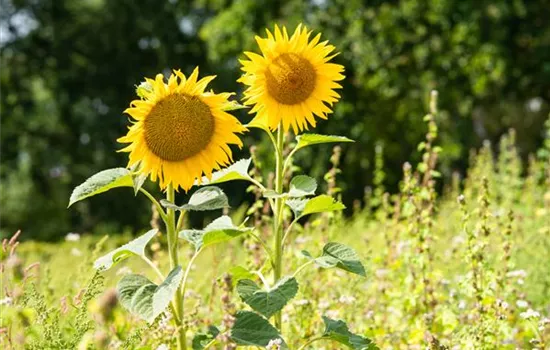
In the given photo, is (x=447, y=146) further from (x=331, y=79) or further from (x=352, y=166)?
(x=331, y=79)

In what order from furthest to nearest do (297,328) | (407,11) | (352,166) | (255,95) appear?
(352,166), (407,11), (297,328), (255,95)

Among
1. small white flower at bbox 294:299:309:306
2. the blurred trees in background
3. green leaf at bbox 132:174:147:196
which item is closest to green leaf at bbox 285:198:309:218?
green leaf at bbox 132:174:147:196

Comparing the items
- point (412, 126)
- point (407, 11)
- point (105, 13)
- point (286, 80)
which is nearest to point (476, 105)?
point (412, 126)

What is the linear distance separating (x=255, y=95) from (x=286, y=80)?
0.36 ft

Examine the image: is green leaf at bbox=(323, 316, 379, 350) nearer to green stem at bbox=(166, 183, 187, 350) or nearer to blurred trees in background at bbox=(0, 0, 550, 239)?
green stem at bbox=(166, 183, 187, 350)

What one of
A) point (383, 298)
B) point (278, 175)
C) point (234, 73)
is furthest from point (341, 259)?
point (234, 73)

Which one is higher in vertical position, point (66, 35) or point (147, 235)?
point (66, 35)

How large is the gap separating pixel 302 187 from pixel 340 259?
242 millimetres

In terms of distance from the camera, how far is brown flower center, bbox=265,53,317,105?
248 cm

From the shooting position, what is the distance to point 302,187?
2.44 m

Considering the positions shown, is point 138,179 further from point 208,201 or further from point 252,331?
point 252,331

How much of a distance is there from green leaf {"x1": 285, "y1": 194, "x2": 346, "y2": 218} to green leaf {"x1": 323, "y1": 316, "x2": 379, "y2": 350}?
337 mm

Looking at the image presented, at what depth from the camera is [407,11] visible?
42.9 feet

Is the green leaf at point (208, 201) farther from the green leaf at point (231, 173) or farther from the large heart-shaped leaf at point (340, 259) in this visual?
the large heart-shaped leaf at point (340, 259)
